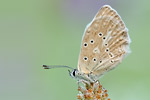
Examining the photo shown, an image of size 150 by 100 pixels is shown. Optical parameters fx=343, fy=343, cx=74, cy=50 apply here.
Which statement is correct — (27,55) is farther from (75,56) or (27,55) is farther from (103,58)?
(103,58)

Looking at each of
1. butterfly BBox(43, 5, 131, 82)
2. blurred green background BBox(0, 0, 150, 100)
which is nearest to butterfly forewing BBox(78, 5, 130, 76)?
butterfly BBox(43, 5, 131, 82)

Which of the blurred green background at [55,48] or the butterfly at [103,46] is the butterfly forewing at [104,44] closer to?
the butterfly at [103,46]

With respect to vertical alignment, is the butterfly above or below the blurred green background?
below

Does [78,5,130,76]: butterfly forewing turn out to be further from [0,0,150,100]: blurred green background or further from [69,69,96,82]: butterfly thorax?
[0,0,150,100]: blurred green background

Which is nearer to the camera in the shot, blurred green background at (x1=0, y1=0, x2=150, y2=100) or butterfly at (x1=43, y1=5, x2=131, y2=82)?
butterfly at (x1=43, y1=5, x2=131, y2=82)

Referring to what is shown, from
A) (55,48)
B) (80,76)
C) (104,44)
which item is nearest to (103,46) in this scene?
(104,44)

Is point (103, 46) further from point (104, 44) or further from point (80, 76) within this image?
point (80, 76)
